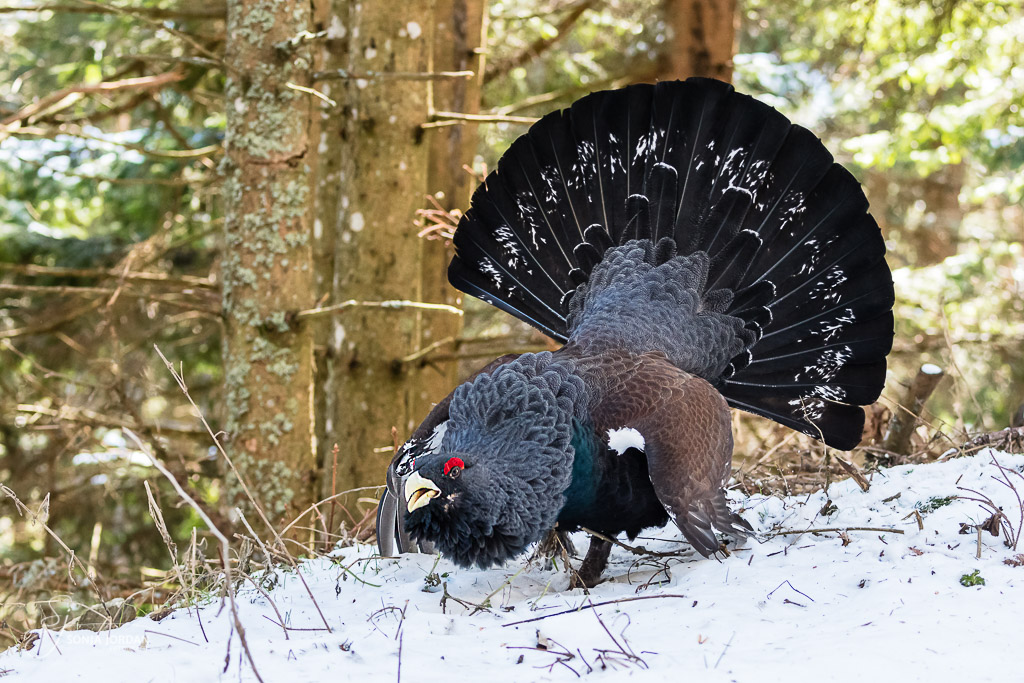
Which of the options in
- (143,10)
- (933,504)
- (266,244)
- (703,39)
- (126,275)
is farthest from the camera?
(703,39)

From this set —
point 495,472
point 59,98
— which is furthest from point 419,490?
point 59,98

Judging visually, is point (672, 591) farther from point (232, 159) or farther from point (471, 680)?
point (232, 159)

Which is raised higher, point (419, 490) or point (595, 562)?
point (419, 490)

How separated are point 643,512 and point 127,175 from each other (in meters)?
7.10

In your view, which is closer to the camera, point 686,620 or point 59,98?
point 686,620

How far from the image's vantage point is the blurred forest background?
17.7ft

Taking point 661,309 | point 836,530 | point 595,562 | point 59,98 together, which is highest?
point 59,98

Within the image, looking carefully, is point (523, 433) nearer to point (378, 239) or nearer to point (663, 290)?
point (663, 290)

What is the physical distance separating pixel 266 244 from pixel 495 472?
250cm

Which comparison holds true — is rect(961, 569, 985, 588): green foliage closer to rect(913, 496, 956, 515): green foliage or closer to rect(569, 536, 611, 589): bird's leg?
rect(913, 496, 956, 515): green foliage

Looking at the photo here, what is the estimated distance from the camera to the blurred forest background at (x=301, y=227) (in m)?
5.39

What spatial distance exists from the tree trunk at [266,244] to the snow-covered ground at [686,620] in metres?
1.29

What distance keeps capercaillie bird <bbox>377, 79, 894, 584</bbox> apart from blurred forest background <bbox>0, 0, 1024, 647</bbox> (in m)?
0.53

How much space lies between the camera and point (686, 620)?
3361 mm
